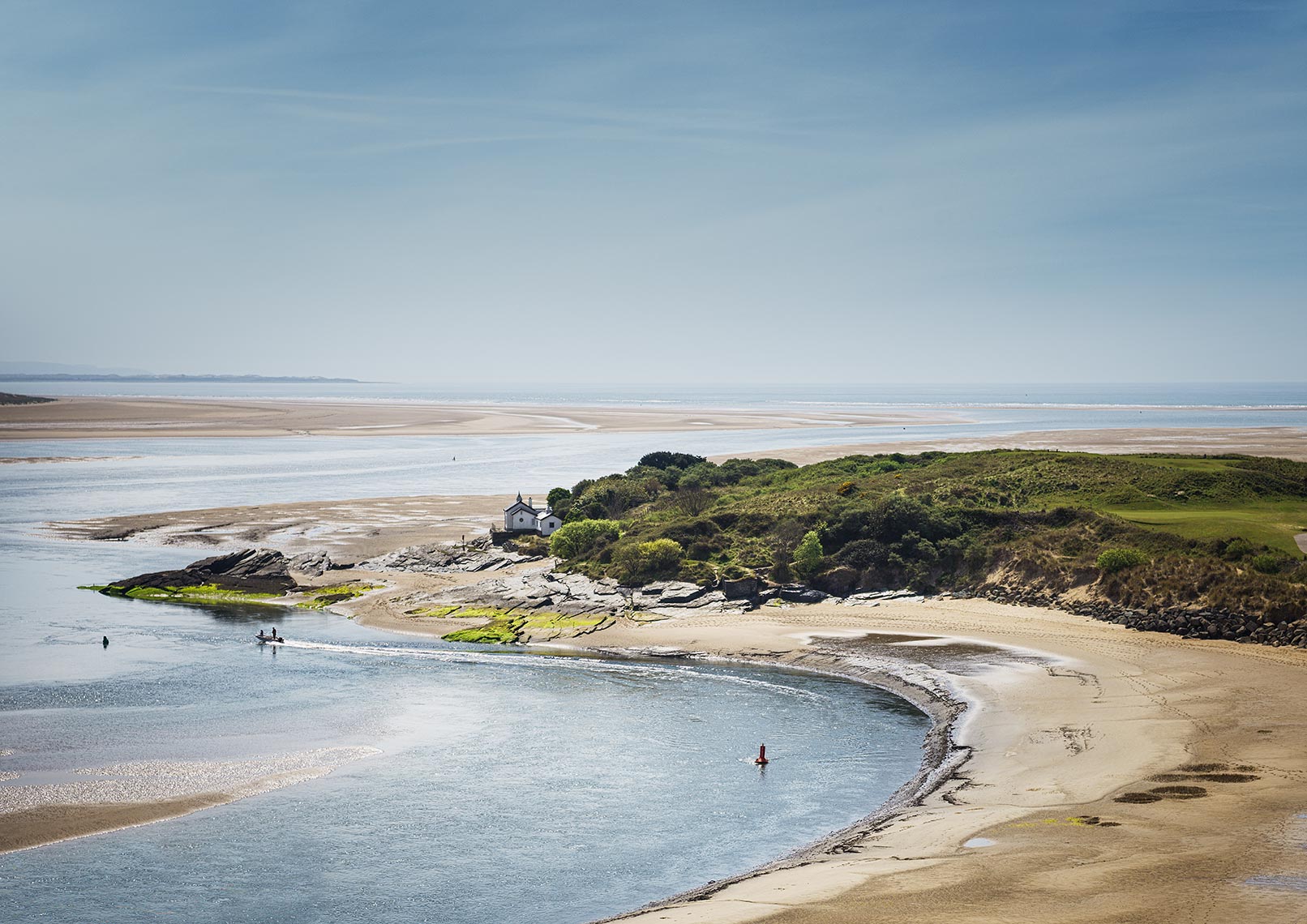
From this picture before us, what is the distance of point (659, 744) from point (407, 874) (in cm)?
1221

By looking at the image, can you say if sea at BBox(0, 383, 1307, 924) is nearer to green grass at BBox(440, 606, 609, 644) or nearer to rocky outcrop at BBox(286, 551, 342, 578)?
green grass at BBox(440, 606, 609, 644)

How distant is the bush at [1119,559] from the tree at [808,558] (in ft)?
49.7

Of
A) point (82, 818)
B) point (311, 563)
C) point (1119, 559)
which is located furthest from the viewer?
point (311, 563)

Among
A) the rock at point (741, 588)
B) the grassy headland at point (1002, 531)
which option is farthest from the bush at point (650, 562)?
the rock at point (741, 588)

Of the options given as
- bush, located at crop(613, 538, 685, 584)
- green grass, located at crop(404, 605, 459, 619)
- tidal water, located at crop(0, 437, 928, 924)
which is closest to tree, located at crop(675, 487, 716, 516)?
bush, located at crop(613, 538, 685, 584)

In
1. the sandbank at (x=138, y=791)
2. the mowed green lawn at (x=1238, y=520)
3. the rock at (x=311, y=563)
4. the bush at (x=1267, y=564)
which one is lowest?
the sandbank at (x=138, y=791)

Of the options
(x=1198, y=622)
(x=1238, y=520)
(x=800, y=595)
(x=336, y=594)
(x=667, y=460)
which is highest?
(x=667, y=460)

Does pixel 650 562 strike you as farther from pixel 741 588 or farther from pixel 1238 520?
pixel 1238 520

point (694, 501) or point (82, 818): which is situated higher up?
point (694, 501)

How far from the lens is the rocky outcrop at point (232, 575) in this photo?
6550cm

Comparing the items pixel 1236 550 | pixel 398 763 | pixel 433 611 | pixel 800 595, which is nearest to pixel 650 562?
pixel 800 595

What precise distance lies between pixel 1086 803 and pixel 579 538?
147 feet

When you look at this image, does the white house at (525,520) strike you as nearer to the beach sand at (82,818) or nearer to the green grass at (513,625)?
the green grass at (513,625)

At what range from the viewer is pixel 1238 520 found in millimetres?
57719
